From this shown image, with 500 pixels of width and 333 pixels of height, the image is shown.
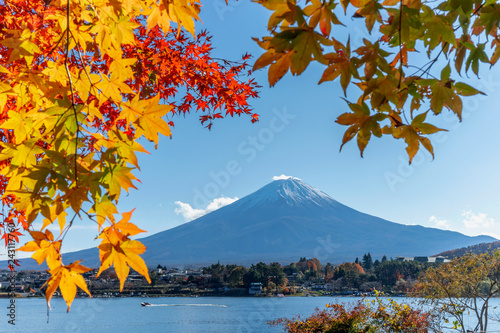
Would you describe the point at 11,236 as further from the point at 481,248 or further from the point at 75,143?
the point at 481,248

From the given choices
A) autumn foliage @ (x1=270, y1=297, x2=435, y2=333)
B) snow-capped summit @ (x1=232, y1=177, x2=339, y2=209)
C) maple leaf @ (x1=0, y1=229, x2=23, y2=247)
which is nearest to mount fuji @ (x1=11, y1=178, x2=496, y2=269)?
snow-capped summit @ (x1=232, y1=177, x2=339, y2=209)

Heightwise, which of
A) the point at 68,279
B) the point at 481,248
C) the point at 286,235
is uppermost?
the point at 286,235

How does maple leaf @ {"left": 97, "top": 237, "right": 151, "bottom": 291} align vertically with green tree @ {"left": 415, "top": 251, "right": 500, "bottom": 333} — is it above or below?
above

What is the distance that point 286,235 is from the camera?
6956 centimetres

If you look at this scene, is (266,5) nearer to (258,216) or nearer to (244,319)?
(244,319)

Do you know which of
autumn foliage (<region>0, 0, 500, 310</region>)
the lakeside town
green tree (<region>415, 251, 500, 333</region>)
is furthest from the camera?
the lakeside town

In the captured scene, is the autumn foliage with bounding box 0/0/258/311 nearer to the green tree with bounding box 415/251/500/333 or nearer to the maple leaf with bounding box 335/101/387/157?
the maple leaf with bounding box 335/101/387/157

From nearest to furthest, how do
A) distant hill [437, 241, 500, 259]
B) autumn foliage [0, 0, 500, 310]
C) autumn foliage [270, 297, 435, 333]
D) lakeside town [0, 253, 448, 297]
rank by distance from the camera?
1. autumn foliage [0, 0, 500, 310]
2. autumn foliage [270, 297, 435, 333]
3. distant hill [437, 241, 500, 259]
4. lakeside town [0, 253, 448, 297]

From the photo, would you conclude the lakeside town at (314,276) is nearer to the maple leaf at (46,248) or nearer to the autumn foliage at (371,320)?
the autumn foliage at (371,320)

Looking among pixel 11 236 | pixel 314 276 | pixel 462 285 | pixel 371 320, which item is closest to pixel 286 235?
pixel 314 276

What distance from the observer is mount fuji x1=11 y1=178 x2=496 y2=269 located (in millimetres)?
62750

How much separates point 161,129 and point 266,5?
42cm

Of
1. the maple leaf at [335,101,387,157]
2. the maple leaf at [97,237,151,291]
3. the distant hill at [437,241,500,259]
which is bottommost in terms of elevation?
Answer: the distant hill at [437,241,500,259]

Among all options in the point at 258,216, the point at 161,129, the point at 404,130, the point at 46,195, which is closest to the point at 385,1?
the point at 404,130
